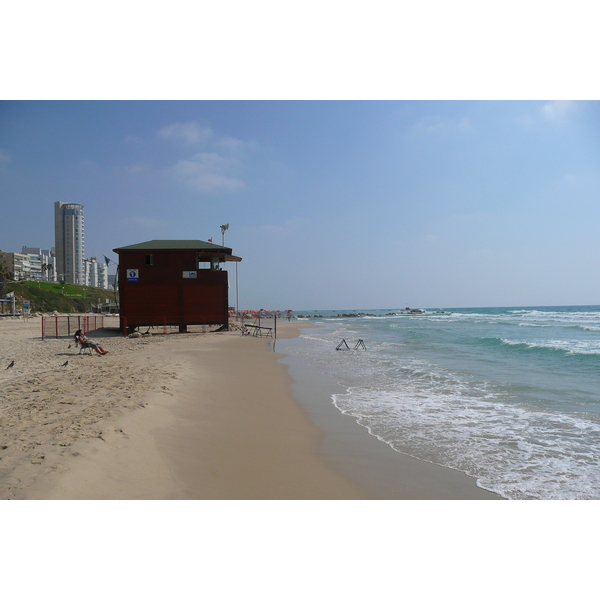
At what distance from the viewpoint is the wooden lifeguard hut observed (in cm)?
2702

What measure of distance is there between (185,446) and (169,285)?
22.9m

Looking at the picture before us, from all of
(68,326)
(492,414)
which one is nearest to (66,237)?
(68,326)

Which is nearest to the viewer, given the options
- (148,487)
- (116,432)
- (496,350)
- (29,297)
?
(148,487)

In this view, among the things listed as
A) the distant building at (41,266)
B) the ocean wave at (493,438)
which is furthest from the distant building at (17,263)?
the ocean wave at (493,438)

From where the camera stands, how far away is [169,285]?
27375 millimetres

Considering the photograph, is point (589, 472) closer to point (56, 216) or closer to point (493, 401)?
point (493, 401)

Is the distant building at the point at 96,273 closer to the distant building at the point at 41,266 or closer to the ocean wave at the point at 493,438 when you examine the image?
the distant building at the point at 41,266

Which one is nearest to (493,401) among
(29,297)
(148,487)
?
(148,487)

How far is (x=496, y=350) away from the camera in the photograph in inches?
855

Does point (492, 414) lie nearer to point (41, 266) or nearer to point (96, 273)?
point (41, 266)

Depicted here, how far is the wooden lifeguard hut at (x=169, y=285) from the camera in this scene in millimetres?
27016

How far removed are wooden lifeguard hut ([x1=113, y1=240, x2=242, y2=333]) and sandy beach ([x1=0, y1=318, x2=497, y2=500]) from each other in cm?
1658

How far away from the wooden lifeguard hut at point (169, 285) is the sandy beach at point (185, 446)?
16583mm

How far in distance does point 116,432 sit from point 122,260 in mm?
23790
